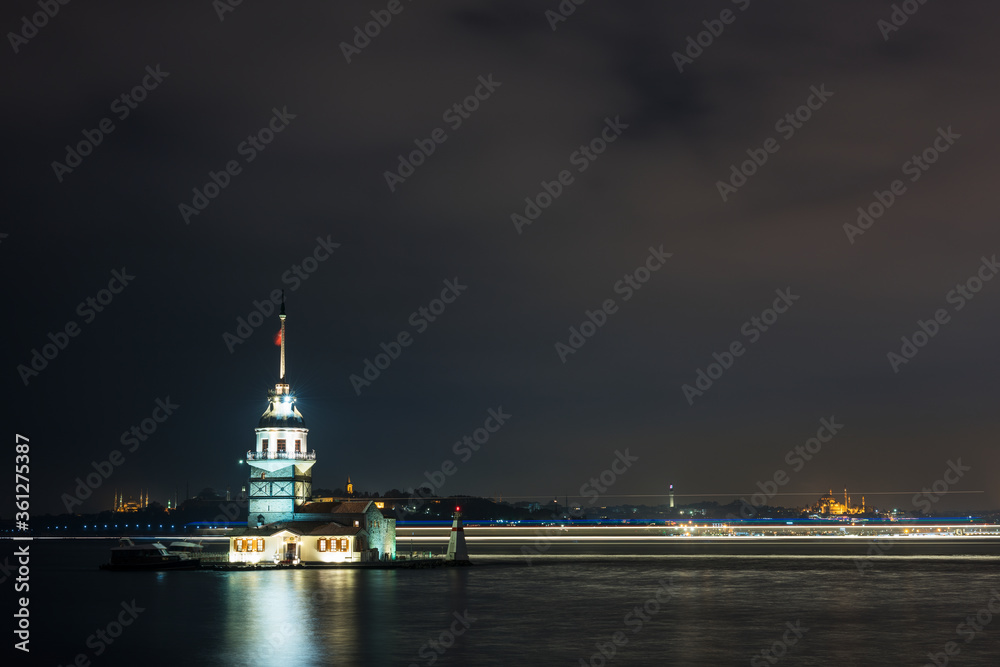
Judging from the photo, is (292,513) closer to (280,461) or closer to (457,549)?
(280,461)

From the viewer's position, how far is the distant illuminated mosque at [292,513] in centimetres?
8144

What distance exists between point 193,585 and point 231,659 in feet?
108

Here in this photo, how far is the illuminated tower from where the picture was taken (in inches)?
3585

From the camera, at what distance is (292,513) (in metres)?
90.5

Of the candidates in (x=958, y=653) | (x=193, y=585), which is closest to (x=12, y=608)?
(x=193, y=585)

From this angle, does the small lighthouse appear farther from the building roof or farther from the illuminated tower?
the illuminated tower

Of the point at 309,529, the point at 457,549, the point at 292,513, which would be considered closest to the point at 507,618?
the point at 309,529

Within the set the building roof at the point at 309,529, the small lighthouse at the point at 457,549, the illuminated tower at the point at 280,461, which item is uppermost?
the illuminated tower at the point at 280,461

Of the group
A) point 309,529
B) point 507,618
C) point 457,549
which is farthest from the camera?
point 457,549

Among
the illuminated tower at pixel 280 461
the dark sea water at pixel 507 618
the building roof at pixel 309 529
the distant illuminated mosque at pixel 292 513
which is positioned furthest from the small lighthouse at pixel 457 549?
the illuminated tower at pixel 280 461

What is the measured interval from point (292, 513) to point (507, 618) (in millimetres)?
46622

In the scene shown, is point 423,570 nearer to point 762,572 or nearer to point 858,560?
point 762,572

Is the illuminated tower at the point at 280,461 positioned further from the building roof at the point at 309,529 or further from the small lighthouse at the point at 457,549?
the small lighthouse at the point at 457,549

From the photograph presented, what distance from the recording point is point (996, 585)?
6781 centimetres
